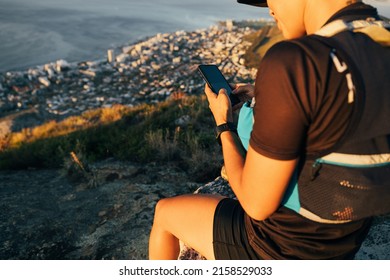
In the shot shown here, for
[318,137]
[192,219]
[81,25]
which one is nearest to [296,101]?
[318,137]

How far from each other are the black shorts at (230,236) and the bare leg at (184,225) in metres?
0.04

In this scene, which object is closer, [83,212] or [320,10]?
[320,10]

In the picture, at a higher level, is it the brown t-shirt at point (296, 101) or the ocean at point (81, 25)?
the brown t-shirt at point (296, 101)

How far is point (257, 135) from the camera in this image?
1.14m

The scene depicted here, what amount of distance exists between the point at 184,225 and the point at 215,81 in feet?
3.12

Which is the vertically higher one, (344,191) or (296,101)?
(296,101)

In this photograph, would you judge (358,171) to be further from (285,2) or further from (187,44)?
(187,44)

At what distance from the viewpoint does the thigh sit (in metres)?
1.80

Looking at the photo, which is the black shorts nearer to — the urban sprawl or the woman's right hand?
the woman's right hand

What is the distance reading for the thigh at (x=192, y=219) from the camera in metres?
1.80

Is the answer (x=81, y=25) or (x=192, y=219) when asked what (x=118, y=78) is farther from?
(x=192, y=219)

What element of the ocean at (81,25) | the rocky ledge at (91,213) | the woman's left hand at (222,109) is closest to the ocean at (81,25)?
the ocean at (81,25)

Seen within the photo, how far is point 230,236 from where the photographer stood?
5.52ft

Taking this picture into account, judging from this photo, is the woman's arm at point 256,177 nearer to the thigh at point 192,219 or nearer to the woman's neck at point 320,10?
the thigh at point 192,219
